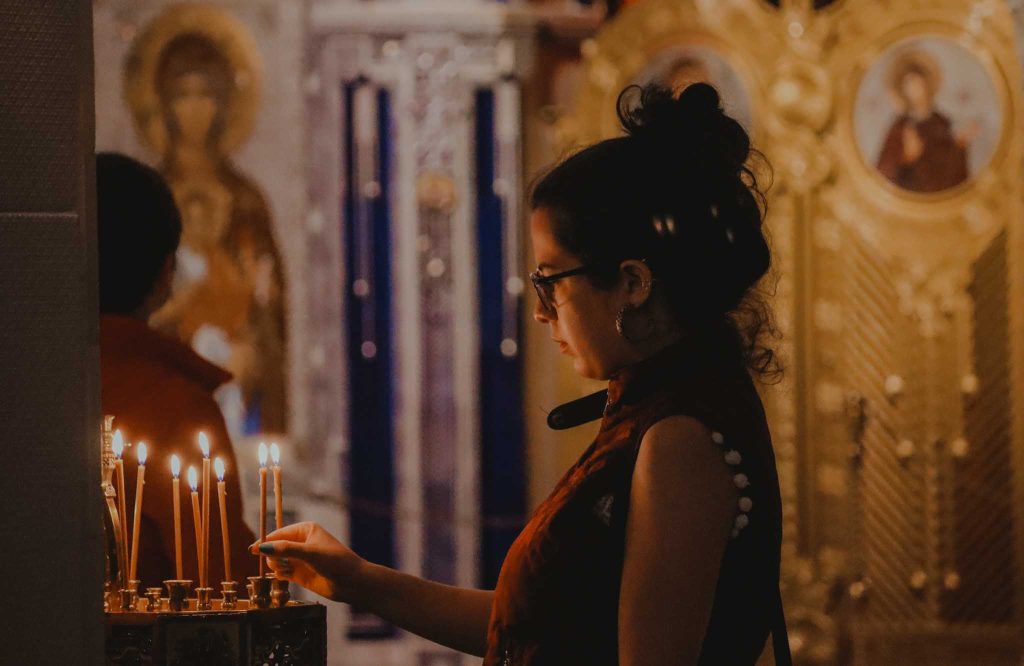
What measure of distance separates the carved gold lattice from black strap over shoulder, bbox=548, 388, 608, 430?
4085 mm

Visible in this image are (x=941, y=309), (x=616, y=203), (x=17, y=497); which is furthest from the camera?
(x=941, y=309)

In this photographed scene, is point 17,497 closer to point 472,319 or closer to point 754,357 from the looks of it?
point 754,357

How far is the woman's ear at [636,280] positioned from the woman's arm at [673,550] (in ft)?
0.65

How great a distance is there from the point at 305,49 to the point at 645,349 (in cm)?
475

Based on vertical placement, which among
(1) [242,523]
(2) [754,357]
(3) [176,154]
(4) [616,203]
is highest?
(3) [176,154]

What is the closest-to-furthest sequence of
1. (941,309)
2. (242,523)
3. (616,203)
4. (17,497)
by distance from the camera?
(17,497)
(616,203)
(242,523)
(941,309)

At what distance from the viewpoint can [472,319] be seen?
616cm

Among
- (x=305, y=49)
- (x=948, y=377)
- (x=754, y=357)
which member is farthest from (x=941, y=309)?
(x=754, y=357)

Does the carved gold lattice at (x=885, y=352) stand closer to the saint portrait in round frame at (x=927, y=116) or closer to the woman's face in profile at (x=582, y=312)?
the saint portrait in round frame at (x=927, y=116)

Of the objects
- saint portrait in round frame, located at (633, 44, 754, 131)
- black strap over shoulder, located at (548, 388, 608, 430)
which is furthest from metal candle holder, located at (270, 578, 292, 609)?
saint portrait in round frame, located at (633, 44, 754, 131)

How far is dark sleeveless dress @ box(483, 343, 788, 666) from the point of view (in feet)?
5.17

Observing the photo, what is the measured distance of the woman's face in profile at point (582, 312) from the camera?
169 centimetres

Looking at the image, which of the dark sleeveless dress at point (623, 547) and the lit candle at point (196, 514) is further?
the lit candle at point (196, 514)

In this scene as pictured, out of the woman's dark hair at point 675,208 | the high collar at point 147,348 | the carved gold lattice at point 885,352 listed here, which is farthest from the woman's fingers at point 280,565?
the carved gold lattice at point 885,352
